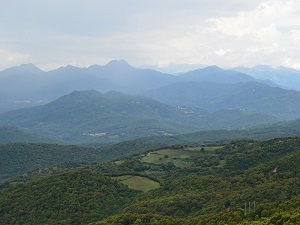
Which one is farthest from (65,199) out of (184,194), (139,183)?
(184,194)

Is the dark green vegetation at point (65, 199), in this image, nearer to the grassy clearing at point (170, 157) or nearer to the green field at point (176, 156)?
the grassy clearing at point (170, 157)

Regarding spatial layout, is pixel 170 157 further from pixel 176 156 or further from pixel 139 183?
pixel 139 183

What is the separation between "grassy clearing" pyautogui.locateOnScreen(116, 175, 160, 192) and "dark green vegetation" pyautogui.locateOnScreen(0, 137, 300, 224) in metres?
0.54

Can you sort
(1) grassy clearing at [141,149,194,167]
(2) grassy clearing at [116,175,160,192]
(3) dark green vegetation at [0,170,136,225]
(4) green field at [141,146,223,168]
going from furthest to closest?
(4) green field at [141,146,223,168] < (1) grassy clearing at [141,149,194,167] < (2) grassy clearing at [116,175,160,192] < (3) dark green vegetation at [0,170,136,225]

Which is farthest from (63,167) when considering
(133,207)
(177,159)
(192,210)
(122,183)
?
(192,210)

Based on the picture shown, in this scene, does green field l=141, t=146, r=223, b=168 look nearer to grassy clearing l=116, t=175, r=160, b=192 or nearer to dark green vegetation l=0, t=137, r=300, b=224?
dark green vegetation l=0, t=137, r=300, b=224

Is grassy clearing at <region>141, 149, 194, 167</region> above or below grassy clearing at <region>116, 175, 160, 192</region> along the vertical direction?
above

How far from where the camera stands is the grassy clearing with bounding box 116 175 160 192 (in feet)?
320

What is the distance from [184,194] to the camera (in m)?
78.3

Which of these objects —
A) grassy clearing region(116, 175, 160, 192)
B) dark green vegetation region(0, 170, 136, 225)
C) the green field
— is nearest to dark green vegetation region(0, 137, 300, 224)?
dark green vegetation region(0, 170, 136, 225)

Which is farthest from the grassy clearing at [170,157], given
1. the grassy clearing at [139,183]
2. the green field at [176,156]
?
the grassy clearing at [139,183]

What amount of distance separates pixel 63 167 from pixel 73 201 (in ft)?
235

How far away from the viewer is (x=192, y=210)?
6894 centimetres

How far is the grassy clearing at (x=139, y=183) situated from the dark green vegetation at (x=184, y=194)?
0.54 meters
